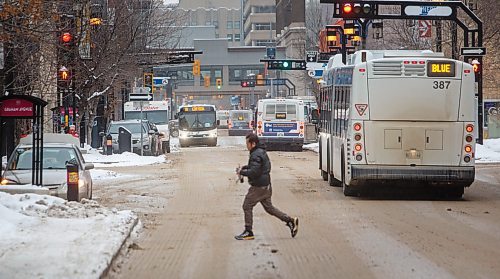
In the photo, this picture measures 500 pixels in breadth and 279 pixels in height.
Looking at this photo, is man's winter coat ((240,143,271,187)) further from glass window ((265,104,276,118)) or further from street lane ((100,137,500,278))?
glass window ((265,104,276,118))

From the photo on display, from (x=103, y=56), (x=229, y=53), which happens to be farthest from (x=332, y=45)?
(x=229, y=53)

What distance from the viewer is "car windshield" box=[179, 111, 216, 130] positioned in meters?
56.8

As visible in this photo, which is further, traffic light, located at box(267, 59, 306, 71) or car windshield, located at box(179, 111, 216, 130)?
traffic light, located at box(267, 59, 306, 71)

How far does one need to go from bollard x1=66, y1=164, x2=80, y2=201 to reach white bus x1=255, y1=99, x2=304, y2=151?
2946 centimetres

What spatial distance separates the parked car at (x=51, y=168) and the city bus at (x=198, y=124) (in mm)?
35855

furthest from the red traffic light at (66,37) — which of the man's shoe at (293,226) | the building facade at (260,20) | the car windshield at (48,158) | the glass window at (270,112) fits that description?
the building facade at (260,20)

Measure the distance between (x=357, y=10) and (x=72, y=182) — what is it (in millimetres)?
14172

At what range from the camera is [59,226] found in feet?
45.2

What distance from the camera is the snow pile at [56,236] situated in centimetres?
996

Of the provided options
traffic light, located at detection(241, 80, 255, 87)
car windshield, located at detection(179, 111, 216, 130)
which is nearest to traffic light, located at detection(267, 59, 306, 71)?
car windshield, located at detection(179, 111, 216, 130)

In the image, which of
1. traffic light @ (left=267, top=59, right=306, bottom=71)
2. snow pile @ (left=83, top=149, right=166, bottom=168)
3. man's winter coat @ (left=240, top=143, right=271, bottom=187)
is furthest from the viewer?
traffic light @ (left=267, top=59, right=306, bottom=71)

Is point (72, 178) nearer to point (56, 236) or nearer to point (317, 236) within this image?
point (56, 236)

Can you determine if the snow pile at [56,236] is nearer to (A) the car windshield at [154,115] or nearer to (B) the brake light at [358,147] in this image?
(B) the brake light at [358,147]

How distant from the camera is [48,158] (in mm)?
19578
